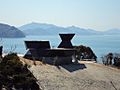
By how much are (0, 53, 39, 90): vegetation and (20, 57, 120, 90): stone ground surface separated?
4.63ft

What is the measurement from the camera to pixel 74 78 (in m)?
20.8

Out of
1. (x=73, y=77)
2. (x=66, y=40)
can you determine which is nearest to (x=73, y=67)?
(x=73, y=77)

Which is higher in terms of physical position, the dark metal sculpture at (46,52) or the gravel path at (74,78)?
the dark metal sculpture at (46,52)

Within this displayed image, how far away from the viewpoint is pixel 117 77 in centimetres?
2352

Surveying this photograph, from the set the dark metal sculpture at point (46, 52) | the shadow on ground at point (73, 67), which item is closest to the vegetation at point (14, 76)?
the shadow on ground at point (73, 67)

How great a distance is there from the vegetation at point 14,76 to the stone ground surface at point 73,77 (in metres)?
1.41

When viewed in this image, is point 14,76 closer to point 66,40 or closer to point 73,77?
point 73,77

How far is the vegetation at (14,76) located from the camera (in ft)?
53.2

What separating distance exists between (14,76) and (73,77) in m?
5.62

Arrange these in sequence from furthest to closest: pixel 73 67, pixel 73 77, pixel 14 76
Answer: pixel 73 67, pixel 73 77, pixel 14 76

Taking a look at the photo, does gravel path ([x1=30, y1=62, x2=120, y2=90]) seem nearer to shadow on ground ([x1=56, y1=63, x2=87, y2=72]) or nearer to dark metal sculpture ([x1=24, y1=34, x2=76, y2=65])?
shadow on ground ([x1=56, y1=63, x2=87, y2=72])

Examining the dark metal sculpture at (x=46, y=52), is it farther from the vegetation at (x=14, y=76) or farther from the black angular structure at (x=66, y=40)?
the vegetation at (x=14, y=76)

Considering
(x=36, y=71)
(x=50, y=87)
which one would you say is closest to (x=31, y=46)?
(x=36, y=71)

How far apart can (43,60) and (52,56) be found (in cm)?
76
